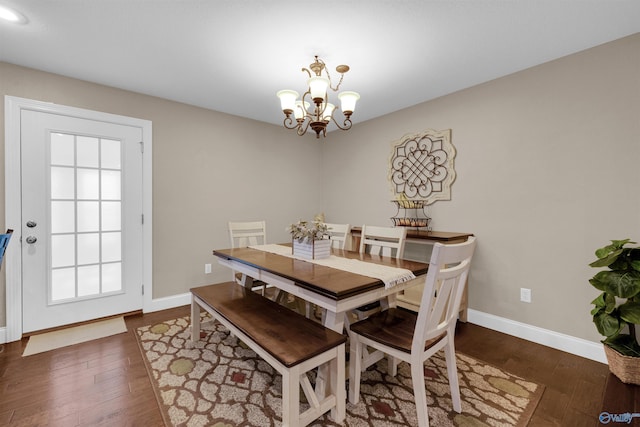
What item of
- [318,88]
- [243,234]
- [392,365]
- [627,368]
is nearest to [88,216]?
[243,234]

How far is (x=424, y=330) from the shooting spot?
1.32m

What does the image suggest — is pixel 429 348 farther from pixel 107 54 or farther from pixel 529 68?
pixel 107 54

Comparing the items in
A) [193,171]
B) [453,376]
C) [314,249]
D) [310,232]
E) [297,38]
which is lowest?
[453,376]

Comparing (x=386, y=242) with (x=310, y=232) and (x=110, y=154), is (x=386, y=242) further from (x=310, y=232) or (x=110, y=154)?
(x=110, y=154)

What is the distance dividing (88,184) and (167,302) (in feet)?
4.95

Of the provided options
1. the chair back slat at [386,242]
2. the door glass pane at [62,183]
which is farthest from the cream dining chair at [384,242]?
the door glass pane at [62,183]

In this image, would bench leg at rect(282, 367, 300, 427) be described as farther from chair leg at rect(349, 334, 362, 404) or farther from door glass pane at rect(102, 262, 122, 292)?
door glass pane at rect(102, 262, 122, 292)

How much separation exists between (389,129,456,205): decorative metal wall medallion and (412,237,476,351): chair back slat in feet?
5.77

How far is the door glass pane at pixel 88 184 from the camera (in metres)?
2.69

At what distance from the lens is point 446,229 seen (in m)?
3.03

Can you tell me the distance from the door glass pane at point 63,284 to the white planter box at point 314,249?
2.31 metres

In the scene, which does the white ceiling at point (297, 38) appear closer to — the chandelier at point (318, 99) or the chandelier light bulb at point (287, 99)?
the chandelier at point (318, 99)

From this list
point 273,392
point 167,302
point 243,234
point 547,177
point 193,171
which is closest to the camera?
point 273,392

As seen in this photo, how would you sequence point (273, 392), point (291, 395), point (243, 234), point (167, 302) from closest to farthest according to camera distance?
point (291, 395) → point (273, 392) → point (243, 234) → point (167, 302)
